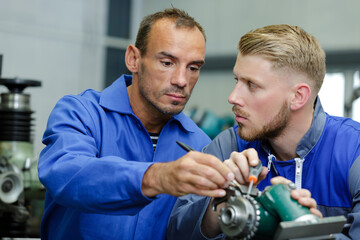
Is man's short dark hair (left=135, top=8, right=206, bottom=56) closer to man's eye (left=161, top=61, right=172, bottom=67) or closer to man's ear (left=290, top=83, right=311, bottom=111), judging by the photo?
man's eye (left=161, top=61, right=172, bottom=67)

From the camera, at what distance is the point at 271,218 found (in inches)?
42.1

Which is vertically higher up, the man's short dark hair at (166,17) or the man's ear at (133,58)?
the man's short dark hair at (166,17)

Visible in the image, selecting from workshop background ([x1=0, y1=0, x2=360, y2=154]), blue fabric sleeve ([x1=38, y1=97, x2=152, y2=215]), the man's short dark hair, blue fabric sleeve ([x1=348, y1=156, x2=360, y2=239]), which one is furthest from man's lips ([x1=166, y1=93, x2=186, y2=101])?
workshop background ([x1=0, y1=0, x2=360, y2=154])

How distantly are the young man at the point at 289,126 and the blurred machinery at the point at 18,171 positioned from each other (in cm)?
87

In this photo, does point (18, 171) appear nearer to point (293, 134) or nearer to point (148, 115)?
point (148, 115)

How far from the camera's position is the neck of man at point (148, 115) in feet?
5.78

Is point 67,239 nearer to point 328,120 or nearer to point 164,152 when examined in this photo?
point 164,152

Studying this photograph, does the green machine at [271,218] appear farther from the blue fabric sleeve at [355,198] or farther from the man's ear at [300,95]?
the man's ear at [300,95]

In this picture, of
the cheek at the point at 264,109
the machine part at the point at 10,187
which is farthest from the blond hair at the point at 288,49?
the machine part at the point at 10,187

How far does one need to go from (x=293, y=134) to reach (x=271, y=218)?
458 millimetres

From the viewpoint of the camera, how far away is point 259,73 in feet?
4.70

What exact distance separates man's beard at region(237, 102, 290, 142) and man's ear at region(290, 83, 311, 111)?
0.02 m

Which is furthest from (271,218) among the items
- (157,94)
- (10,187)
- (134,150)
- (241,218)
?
(10,187)

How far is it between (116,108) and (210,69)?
5114 mm
